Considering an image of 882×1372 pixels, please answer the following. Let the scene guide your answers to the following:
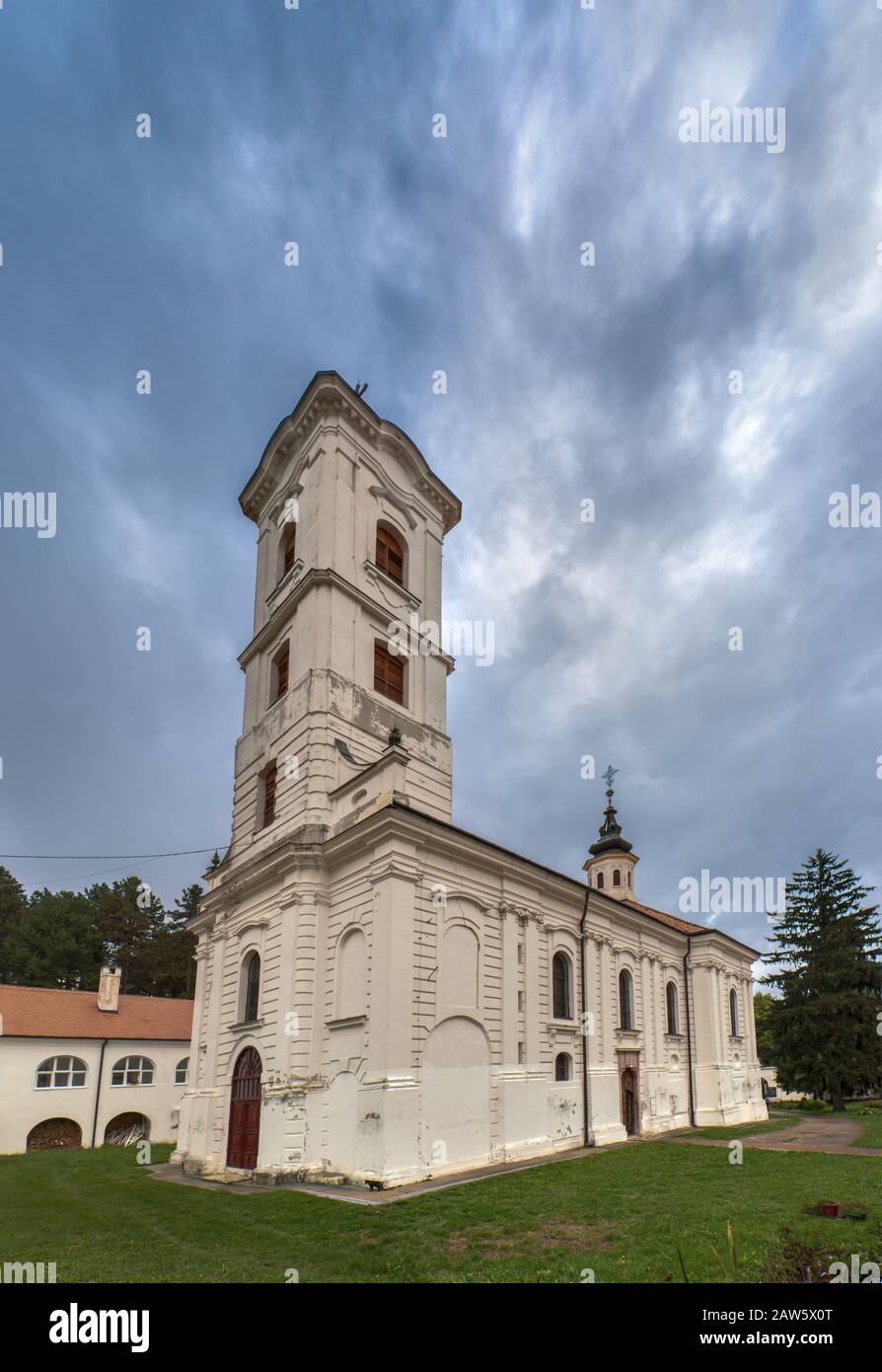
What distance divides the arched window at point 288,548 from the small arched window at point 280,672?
11.4 feet

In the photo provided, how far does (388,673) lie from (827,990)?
31337 mm

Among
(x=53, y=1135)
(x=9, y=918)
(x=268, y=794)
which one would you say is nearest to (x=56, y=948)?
(x=9, y=918)

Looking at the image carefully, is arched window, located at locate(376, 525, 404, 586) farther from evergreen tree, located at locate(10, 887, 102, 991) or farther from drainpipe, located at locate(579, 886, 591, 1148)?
evergreen tree, located at locate(10, 887, 102, 991)

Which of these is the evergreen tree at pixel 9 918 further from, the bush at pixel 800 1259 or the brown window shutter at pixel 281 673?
the bush at pixel 800 1259

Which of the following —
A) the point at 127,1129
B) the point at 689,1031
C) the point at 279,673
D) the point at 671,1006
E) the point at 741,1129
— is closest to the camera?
the point at 279,673

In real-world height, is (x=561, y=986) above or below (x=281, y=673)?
below

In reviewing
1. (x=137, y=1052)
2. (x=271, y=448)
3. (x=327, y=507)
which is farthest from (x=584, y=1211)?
(x=137, y=1052)

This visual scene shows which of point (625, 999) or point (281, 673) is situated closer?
point (281, 673)

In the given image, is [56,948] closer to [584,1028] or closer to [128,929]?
[128,929]

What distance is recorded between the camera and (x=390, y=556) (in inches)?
1136

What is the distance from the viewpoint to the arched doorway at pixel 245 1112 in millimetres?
20906

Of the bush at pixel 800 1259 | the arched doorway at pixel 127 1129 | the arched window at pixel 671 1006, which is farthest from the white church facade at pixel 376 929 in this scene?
the arched doorway at pixel 127 1129

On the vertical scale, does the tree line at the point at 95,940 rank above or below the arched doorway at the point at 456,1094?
above
